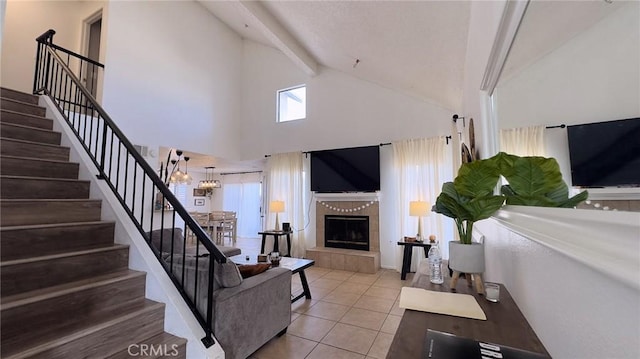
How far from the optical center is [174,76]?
207 inches

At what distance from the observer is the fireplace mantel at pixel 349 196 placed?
5.16 m

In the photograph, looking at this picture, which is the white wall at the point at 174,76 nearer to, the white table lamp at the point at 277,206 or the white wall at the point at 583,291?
the white table lamp at the point at 277,206

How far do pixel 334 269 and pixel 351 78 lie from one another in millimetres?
3873

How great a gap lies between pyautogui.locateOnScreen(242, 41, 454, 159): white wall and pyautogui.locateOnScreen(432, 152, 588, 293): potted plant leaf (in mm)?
3779

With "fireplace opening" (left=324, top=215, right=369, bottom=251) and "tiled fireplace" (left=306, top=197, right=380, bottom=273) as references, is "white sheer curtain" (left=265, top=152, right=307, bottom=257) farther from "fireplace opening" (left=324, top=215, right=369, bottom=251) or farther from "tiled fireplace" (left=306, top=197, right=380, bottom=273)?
"fireplace opening" (left=324, top=215, right=369, bottom=251)

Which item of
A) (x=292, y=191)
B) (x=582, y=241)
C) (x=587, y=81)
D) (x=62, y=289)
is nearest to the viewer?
(x=582, y=241)

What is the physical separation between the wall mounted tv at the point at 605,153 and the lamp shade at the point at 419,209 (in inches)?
148

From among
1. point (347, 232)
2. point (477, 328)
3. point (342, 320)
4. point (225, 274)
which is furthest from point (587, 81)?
point (347, 232)

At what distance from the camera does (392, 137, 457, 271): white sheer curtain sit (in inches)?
178

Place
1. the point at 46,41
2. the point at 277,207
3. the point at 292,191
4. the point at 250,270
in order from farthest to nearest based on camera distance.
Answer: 1. the point at 292,191
2. the point at 277,207
3. the point at 46,41
4. the point at 250,270

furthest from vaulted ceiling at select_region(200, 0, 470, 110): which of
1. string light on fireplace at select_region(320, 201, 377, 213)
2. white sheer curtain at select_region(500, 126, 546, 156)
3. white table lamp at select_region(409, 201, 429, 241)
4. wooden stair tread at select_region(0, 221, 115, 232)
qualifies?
wooden stair tread at select_region(0, 221, 115, 232)

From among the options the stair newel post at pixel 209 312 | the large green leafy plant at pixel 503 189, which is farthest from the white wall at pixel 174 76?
the large green leafy plant at pixel 503 189

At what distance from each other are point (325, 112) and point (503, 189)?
4877 millimetres

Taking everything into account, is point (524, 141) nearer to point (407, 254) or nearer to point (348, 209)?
point (407, 254)
